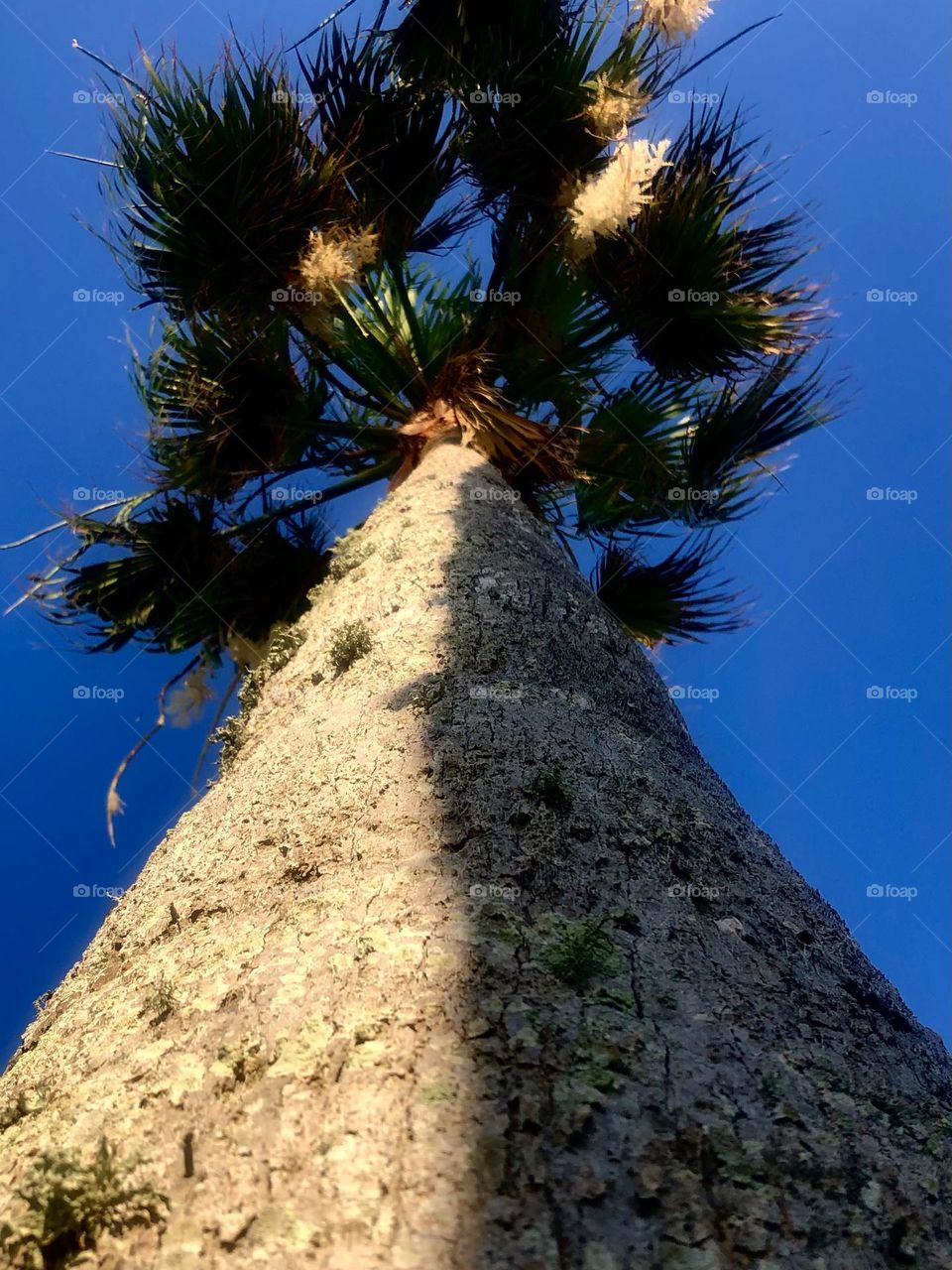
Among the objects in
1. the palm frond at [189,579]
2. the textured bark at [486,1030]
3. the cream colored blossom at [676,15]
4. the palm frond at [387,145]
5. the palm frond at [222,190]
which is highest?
the cream colored blossom at [676,15]

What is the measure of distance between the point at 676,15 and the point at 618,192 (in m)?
1.11

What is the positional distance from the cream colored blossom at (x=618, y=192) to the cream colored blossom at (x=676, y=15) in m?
0.58

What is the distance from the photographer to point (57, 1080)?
116cm

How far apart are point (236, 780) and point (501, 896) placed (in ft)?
3.00

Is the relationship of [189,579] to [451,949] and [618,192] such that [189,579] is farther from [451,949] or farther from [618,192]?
[451,949]

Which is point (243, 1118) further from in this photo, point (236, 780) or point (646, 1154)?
point (236, 780)

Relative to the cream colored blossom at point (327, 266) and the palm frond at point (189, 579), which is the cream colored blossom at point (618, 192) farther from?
the palm frond at point (189, 579)

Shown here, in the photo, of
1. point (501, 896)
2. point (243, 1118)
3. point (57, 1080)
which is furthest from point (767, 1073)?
point (57, 1080)

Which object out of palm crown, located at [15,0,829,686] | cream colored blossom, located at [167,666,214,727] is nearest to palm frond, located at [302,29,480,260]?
palm crown, located at [15,0,829,686]

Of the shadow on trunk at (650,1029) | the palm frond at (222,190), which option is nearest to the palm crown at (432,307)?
the palm frond at (222,190)

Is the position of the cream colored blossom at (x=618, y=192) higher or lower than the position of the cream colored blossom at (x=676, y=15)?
lower

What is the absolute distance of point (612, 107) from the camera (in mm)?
4234

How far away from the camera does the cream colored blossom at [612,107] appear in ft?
13.9

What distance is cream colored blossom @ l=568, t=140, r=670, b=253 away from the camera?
3.69 meters
